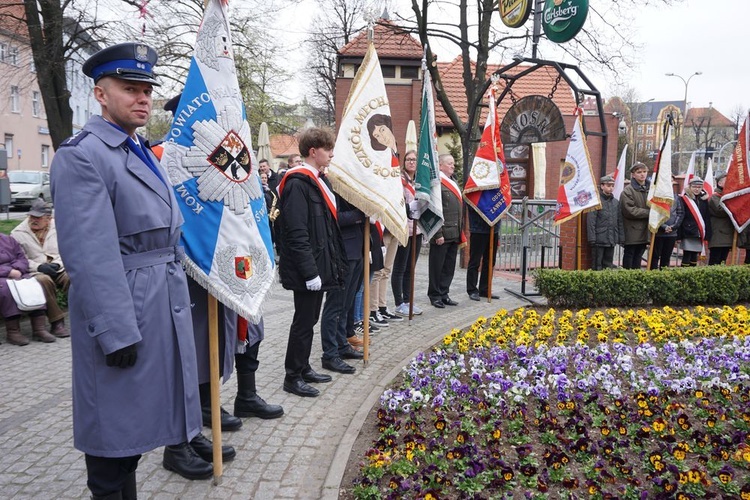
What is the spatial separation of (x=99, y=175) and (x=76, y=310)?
1.91ft

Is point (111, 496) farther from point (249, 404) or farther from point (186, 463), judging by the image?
point (249, 404)

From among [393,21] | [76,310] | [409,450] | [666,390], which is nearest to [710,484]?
[666,390]

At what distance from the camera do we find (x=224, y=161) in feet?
11.0

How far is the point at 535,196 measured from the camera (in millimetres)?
16766

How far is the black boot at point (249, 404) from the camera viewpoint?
14.5ft

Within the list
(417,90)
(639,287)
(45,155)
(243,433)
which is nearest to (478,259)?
(639,287)

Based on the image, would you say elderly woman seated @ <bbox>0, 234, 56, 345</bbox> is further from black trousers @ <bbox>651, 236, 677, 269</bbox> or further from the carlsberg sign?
black trousers @ <bbox>651, 236, 677, 269</bbox>

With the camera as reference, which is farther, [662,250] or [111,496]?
[662,250]

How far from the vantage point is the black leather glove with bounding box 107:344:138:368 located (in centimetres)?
244

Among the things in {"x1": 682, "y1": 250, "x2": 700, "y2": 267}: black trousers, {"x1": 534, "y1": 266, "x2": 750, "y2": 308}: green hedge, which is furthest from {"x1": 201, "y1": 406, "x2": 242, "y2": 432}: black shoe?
{"x1": 682, "y1": 250, "x2": 700, "y2": 267}: black trousers

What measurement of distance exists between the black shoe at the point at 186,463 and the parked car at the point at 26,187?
25242 millimetres

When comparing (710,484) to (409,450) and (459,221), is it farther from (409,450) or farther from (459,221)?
(459,221)

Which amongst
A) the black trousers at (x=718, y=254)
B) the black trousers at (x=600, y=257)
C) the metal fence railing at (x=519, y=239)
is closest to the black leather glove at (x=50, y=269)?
the black trousers at (x=600, y=257)

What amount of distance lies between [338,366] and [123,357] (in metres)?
3.25
